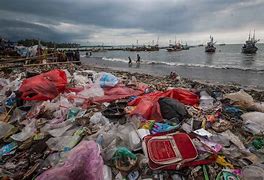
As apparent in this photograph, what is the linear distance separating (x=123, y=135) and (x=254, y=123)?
8.28 feet

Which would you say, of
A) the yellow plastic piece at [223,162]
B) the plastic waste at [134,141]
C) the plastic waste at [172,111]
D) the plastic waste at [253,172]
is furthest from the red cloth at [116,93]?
the plastic waste at [253,172]

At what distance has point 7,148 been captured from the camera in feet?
13.0

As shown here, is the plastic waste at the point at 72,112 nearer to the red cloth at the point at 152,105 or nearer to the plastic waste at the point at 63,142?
the plastic waste at the point at 63,142

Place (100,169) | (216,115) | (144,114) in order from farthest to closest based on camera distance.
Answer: (216,115) → (144,114) → (100,169)

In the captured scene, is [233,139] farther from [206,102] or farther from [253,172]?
[206,102]

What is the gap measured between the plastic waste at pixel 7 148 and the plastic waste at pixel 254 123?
13.6ft

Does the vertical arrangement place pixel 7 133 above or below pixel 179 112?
below

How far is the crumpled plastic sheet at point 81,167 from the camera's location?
2.75m

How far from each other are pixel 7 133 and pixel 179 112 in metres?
3.28

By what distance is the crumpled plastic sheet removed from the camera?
108 inches

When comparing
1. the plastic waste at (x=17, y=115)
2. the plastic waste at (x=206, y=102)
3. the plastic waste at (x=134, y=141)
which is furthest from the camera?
the plastic waste at (x=206, y=102)

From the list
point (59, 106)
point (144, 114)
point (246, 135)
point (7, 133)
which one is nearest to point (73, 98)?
point (59, 106)

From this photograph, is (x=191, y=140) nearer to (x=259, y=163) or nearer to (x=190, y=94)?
(x=259, y=163)

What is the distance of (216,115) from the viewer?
15.8 ft
